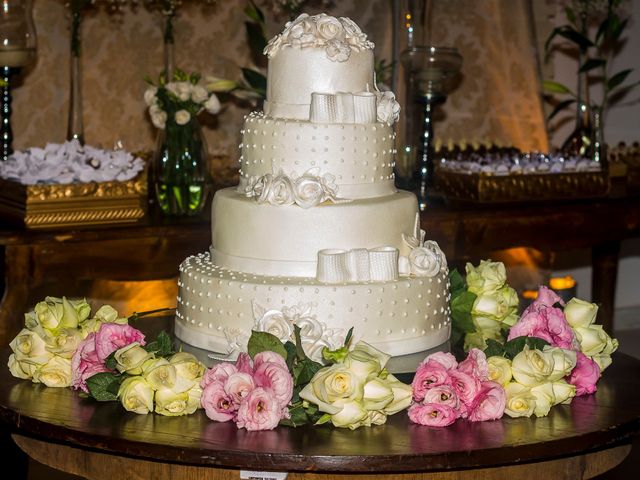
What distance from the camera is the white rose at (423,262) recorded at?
2.70 meters

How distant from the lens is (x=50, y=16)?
519 centimetres

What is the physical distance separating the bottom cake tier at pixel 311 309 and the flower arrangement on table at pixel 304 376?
9 centimetres

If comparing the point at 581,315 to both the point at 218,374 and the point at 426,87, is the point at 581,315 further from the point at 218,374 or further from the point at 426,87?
the point at 426,87

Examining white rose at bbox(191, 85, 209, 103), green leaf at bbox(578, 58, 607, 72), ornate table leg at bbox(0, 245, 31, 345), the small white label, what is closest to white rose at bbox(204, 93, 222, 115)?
white rose at bbox(191, 85, 209, 103)

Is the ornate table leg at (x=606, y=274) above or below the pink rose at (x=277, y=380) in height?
below

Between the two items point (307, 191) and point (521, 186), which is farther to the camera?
point (521, 186)

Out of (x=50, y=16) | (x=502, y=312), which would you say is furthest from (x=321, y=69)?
(x=50, y=16)

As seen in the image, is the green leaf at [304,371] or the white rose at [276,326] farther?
the white rose at [276,326]

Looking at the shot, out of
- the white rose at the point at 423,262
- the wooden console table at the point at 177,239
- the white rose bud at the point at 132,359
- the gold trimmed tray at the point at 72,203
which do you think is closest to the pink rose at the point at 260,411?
the white rose bud at the point at 132,359

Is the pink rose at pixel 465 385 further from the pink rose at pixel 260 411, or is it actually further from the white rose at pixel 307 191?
the white rose at pixel 307 191

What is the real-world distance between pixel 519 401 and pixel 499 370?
0.08m

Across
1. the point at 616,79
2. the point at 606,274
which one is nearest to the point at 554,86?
the point at 616,79

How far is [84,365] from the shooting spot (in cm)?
244

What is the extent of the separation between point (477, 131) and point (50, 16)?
237cm
